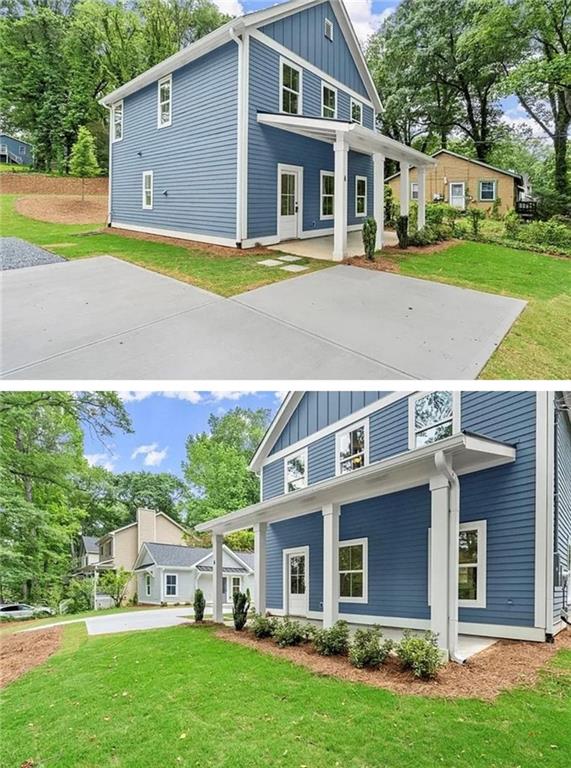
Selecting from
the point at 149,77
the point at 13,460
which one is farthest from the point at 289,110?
the point at 13,460

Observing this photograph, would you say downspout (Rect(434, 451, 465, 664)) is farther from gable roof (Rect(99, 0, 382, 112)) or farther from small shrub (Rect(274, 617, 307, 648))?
gable roof (Rect(99, 0, 382, 112))

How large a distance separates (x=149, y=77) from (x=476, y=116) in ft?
25.3

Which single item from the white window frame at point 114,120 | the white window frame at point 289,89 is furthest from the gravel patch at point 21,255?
the white window frame at point 289,89

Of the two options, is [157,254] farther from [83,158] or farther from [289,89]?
[289,89]

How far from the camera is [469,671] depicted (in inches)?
191

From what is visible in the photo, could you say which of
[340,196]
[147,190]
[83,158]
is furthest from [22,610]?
[340,196]

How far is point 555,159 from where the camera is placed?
13.7 metres

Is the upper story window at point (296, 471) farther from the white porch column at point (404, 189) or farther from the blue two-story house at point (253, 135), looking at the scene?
the white porch column at point (404, 189)

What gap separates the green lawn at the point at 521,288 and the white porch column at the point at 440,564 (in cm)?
135

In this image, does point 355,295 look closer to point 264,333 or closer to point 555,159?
point 264,333

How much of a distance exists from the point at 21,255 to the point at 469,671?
9343 millimetres

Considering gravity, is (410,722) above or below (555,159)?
below

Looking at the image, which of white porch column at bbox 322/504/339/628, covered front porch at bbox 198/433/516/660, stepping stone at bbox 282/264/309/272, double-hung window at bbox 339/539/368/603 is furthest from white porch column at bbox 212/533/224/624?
stepping stone at bbox 282/264/309/272

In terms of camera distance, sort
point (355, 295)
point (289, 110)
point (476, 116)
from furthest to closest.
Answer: point (476, 116) < point (289, 110) < point (355, 295)
